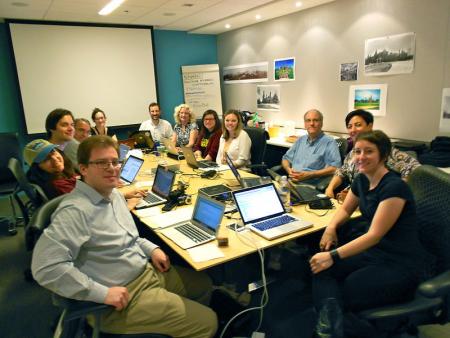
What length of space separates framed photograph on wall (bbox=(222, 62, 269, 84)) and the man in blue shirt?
105 inches

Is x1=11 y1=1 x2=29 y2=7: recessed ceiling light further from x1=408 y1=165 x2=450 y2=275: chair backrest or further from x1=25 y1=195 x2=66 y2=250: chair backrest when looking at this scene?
x1=408 y1=165 x2=450 y2=275: chair backrest

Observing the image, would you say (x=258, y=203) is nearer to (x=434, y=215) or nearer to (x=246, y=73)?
(x=434, y=215)

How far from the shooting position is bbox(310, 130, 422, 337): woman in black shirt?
1.51 metres

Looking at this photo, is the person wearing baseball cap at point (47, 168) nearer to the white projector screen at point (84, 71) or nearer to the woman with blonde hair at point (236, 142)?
the woman with blonde hair at point (236, 142)

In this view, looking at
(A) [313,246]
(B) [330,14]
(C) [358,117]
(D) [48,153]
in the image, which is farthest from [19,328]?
(B) [330,14]

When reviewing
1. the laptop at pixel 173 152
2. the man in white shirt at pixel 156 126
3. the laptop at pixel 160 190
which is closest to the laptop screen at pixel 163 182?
the laptop at pixel 160 190

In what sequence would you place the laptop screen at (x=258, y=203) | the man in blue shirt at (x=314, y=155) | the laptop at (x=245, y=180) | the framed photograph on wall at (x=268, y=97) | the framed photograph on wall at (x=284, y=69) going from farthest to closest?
the framed photograph on wall at (x=268, y=97) < the framed photograph on wall at (x=284, y=69) < the man in blue shirt at (x=314, y=155) < the laptop at (x=245, y=180) < the laptop screen at (x=258, y=203)

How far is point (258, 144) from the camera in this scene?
3.64 metres

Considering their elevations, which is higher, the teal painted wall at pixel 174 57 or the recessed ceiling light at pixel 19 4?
the recessed ceiling light at pixel 19 4

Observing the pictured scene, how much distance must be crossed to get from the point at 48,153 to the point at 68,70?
3.57 meters

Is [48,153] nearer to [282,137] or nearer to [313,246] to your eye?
[313,246]

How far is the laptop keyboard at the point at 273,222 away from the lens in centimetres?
192

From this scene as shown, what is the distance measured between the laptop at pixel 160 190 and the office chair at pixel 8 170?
217 centimetres

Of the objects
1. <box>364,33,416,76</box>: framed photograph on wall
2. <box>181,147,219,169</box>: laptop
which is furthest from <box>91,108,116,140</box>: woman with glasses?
<box>364,33,416,76</box>: framed photograph on wall
